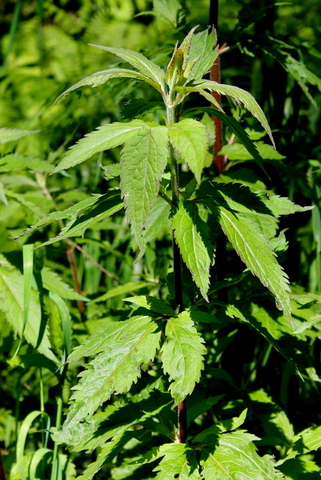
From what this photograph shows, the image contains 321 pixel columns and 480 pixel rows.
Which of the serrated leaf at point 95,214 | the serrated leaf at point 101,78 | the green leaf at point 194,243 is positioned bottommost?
the green leaf at point 194,243

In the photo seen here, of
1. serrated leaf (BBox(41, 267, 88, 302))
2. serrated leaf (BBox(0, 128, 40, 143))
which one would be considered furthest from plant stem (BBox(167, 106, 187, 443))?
serrated leaf (BBox(0, 128, 40, 143))

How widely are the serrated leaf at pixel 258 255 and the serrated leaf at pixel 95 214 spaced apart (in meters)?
0.26

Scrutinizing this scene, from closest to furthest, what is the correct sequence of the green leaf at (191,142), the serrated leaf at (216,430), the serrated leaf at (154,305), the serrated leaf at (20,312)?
the green leaf at (191,142), the serrated leaf at (154,305), the serrated leaf at (216,430), the serrated leaf at (20,312)

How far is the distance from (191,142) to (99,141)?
0.19 metres

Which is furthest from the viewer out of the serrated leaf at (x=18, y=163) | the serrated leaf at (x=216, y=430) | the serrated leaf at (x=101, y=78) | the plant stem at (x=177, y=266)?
the serrated leaf at (x=18, y=163)

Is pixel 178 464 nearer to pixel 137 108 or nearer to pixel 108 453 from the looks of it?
pixel 108 453

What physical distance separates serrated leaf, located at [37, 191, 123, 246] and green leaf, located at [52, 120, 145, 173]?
166 millimetres

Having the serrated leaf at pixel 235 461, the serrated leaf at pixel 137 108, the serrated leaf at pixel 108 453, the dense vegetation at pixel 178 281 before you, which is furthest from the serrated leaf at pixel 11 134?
the serrated leaf at pixel 235 461

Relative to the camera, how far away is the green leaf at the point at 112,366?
1.18 m

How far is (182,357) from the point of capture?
1171 millimetres

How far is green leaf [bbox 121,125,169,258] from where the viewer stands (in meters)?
1.00

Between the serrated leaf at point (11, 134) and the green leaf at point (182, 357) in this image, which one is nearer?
the green leaf at point (182, 357)

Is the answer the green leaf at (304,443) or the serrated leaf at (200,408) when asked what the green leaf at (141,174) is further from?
the green leaf at (304,443)

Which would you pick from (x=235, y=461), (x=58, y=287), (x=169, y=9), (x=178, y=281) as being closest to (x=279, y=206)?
(x=178, y=281)
